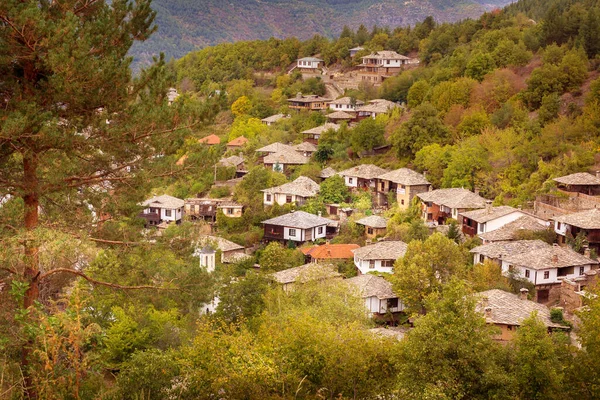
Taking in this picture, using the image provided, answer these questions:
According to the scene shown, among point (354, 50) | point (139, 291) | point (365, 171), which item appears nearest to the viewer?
point (139, 291)

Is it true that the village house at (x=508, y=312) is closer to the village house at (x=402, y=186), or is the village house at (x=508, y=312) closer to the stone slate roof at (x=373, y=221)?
the stone slate roof at (x=373, y=221)

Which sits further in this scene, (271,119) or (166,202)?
(271,119)

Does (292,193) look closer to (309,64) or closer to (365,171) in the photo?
(365,171)

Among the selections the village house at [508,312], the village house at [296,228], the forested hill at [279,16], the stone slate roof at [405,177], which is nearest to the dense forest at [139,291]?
the village house at [508,312]

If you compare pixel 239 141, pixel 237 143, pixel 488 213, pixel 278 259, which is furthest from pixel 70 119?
pixel 239 141

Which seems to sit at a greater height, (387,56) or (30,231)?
(387,56)

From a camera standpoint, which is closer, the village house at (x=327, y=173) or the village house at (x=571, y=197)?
the village house at (x=571, y=197)

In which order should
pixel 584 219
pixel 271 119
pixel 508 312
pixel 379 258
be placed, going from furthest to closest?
pixel 271 119 < pixel 379 258 < pixel 584 219 < pixel 508 312
